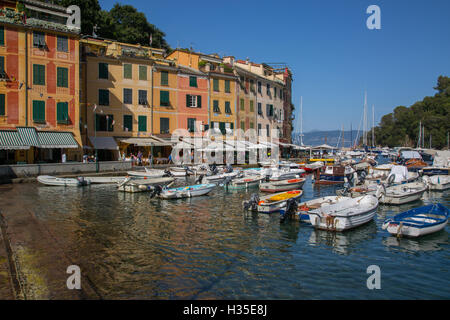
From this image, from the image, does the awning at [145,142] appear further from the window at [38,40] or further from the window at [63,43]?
the window at [38,40]

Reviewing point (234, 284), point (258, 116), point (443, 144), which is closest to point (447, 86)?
point (443, 144)

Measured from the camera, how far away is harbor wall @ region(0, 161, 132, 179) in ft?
102

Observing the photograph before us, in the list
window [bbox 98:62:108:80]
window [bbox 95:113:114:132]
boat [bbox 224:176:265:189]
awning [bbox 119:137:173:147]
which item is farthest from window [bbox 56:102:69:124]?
boat [bbox 224:176:265:189]

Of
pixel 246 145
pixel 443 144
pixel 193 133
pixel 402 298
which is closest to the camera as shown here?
pixel 402 298

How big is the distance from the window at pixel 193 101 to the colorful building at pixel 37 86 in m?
15.8

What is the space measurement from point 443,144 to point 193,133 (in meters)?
95.0

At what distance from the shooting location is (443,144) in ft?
364

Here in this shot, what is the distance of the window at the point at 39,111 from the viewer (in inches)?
1347

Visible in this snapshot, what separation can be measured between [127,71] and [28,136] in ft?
48.6

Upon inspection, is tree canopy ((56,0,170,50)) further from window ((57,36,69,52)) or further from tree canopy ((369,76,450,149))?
tree canopy ((369,76,450,149))

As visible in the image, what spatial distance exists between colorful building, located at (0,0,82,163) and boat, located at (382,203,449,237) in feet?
97.3
